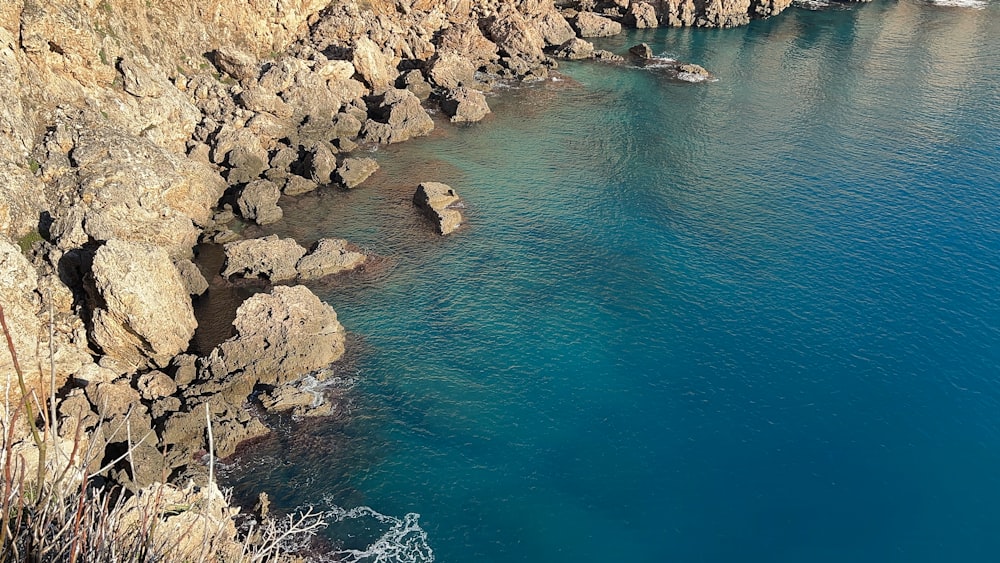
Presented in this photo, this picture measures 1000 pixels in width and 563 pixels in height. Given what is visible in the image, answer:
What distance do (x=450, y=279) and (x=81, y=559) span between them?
4246 centimetres

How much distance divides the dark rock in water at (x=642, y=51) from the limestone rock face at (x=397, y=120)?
3554cm

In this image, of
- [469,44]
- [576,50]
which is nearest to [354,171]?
[469,44]

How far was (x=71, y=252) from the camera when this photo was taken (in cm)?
4434

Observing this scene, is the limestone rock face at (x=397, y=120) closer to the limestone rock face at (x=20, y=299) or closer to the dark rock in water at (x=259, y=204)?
the dark rock in water at (x=259, y=204)

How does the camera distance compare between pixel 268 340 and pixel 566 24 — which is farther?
pixel 566 24

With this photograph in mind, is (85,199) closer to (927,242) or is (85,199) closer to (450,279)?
(450,279)

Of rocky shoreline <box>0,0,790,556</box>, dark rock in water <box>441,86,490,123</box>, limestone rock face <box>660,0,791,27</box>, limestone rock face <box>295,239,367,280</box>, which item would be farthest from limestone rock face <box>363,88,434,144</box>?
limestone rock face <box>660,0,791,27</box>

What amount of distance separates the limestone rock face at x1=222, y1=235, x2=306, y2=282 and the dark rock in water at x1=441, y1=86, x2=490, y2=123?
31.3 metres

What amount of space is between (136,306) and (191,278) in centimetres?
866

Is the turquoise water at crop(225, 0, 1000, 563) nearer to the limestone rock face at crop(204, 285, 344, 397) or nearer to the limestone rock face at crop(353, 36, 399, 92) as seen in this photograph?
the limestone rock face at crop(204, 285, 344, 397)

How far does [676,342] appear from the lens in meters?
46.0

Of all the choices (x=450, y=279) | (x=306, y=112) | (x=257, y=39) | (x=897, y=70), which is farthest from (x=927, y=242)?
(x=257, y=39)

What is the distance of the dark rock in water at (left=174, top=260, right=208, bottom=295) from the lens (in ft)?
160

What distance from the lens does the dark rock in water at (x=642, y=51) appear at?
9688cm
